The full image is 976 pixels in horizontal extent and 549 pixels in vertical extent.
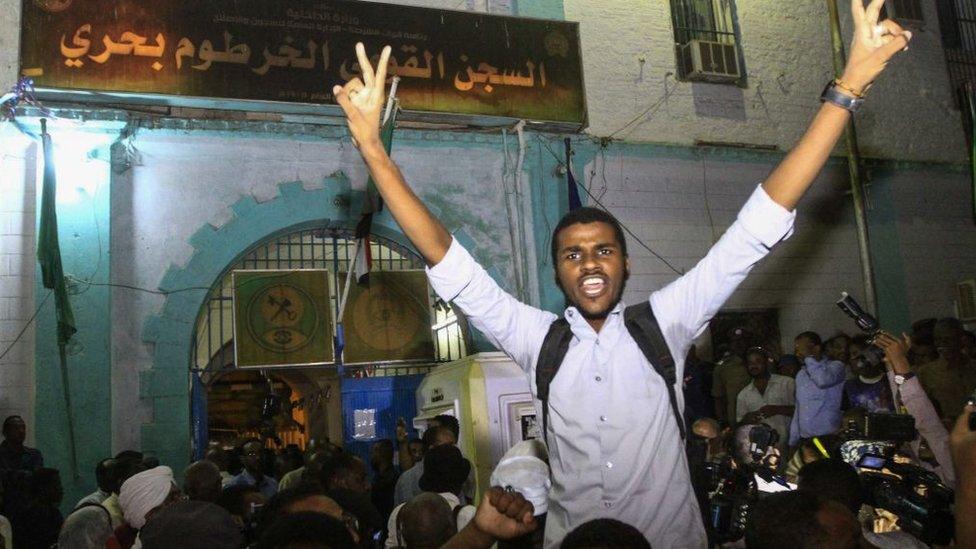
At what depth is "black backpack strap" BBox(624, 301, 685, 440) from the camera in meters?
2.28

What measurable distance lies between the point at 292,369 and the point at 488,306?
467 inches

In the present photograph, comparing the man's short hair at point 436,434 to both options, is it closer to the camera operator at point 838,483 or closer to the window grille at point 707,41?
the camera operator at point 838,483

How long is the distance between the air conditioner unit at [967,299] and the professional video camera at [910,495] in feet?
31.6

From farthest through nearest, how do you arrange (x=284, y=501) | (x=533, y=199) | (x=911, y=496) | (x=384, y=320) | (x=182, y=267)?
(x=533, y=199) < (x=384, y=320) < (x=182, y=267) < (x=284, y=501) < (x=911, y=496)

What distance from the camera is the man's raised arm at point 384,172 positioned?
91.8 inches

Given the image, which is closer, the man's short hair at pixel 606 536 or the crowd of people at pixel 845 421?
the man's short hair at pixel 606 536

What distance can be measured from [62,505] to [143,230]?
2.92 meters

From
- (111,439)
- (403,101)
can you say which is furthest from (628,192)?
(111,439)

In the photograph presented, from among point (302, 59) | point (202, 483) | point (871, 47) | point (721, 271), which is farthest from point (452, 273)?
point (302, 59)

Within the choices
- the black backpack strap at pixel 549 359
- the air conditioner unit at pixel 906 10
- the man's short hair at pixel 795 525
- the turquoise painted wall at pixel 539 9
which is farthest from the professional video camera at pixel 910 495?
the air conditioner unit at pixel 906 10

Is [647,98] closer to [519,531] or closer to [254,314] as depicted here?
[254,314]

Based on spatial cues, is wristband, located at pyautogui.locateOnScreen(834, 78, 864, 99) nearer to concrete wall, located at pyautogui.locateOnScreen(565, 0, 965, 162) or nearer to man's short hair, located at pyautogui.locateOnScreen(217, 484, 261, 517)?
man's short hair, located at pyautogui.locateOnScreen(217, 484, 261, 517)

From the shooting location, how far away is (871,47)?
7.38 feet

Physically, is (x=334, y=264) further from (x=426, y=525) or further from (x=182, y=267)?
(x=426, y=525)
